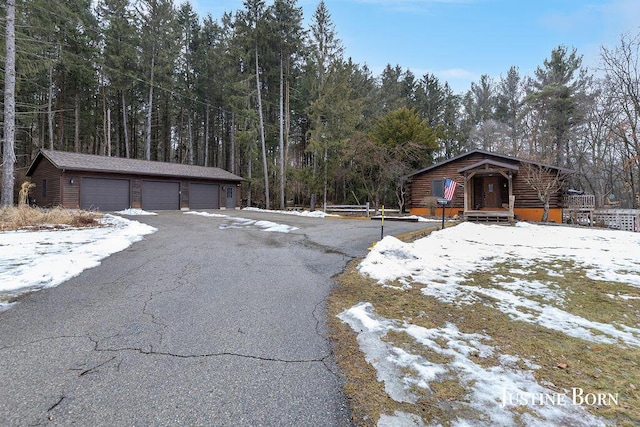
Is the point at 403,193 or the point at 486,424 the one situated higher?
the point at 403,193

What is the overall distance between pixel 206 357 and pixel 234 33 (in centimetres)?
2761

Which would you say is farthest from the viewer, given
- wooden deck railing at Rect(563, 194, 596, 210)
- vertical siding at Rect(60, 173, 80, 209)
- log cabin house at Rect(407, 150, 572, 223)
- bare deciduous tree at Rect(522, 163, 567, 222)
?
vertical siding at Rect(60, 173, 80, 209)

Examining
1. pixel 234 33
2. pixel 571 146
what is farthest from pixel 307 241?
pixel 571 146

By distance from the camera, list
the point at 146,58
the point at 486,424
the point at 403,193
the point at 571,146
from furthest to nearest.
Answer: the point at 571,146
the point at 146,58
the point at 403,193
the point at 486,424

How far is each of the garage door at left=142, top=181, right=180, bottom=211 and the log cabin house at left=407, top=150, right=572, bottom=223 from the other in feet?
57.1

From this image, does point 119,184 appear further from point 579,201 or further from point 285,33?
point 579,201

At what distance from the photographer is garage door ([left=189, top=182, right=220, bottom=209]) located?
78.3 feet

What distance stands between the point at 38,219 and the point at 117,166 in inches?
467

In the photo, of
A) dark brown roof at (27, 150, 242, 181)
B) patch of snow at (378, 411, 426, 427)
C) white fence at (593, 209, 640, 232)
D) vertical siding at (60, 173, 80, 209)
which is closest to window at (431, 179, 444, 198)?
white fence at (593, 209, 640, 232)

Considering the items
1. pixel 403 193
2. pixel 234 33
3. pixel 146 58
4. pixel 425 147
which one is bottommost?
pixel 403 193

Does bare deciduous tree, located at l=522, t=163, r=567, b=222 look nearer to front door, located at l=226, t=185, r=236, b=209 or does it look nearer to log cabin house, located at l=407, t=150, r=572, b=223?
log cabin house, located at l=407, t=150, r=572, b=223

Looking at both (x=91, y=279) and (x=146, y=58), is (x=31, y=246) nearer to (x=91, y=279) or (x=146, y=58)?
(x=91, y=279)

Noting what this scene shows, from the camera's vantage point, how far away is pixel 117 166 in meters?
20.5

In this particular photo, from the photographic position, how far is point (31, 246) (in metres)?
6.61
